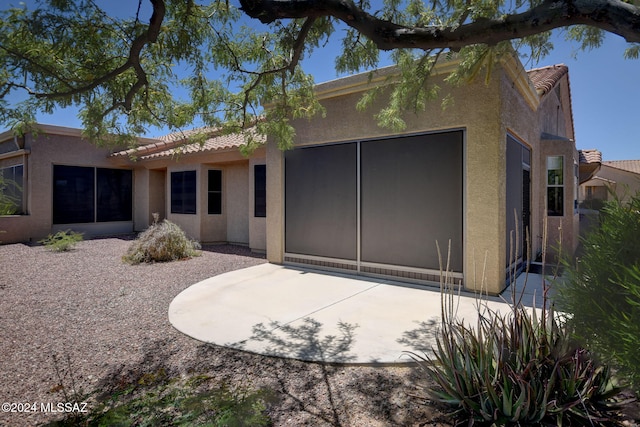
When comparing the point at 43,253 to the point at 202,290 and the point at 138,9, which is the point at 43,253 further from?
the point at 138,9

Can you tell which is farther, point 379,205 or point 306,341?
point 379,205

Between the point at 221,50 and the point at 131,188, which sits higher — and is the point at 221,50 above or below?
above

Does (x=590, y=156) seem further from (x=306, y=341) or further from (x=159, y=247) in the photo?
(x=159, y=247)

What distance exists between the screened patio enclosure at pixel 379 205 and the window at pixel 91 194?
39.4 feet

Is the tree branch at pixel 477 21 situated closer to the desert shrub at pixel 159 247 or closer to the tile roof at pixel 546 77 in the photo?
the tile roof at pixel 546 77

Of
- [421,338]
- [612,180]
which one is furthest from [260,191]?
[612,180]

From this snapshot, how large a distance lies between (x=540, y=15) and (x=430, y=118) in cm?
379

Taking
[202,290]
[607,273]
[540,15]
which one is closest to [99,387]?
[202,290]

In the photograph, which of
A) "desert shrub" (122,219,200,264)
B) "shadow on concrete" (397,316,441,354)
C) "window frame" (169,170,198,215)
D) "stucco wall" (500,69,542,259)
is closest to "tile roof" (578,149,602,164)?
"stucco wall" (500,69,542,259)

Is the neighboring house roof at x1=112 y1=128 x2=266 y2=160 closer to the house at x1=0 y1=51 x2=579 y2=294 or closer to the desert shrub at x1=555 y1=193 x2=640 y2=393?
the house at x1=0 y1=51 x2=579 y2=294

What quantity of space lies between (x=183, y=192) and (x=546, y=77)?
1374cm

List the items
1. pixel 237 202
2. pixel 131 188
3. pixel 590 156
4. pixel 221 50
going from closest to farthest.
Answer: pixel 221 50 < pixel 590 156 < pixel 237 202 < pixel 131 188

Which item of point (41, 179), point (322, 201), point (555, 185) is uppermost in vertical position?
point (41, 179)

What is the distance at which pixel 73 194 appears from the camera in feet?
51.3
